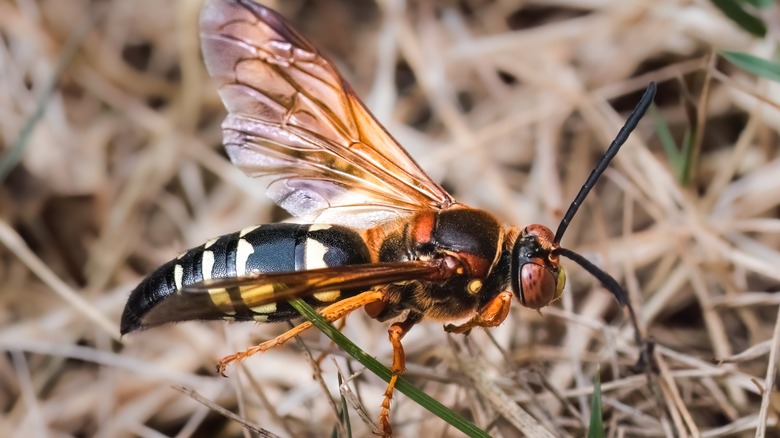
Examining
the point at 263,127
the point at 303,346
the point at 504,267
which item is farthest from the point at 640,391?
the point at 263,127

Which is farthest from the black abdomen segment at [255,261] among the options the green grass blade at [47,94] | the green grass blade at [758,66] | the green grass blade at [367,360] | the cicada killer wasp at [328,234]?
the green grass blade at [758,66]

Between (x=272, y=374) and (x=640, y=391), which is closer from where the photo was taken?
(x=640, y=391)

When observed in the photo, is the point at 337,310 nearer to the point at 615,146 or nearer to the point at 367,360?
the point at 367,360

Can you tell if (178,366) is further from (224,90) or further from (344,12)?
(344,12)

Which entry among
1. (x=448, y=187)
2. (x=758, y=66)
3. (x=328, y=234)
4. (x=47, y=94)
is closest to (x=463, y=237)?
(x=328, y=234)

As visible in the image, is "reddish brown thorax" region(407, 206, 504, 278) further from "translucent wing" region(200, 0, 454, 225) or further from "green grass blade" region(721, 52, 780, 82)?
"green grass blade" region(721, 52, 780, 82)

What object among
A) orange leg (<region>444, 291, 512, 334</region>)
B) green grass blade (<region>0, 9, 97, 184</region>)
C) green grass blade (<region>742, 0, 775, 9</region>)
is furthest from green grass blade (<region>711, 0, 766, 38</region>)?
green grass blade (<region>0, 9, 97, 184</region>)

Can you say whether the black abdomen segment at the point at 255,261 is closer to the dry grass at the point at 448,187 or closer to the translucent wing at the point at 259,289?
the translucent wing at the point at 259,289
